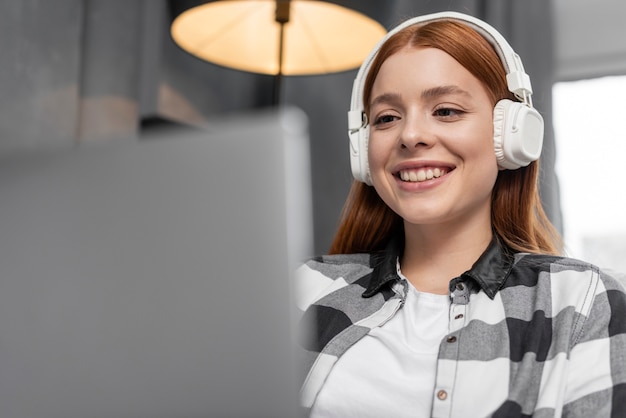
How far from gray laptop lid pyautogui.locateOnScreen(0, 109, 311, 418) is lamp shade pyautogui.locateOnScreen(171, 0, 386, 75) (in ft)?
5.66

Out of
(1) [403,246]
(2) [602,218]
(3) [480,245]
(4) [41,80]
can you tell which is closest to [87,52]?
(4) [41,80]

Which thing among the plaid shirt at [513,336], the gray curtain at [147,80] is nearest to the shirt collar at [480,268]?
the plaid shirt at [513,336]

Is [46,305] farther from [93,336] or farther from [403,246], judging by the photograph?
[403,246]

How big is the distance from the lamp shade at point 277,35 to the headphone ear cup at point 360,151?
2.89 ft

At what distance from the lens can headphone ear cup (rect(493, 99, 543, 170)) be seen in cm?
117

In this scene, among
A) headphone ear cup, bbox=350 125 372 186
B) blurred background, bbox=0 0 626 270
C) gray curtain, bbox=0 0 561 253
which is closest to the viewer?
headphone ear cup, bbox=350 125 372 186

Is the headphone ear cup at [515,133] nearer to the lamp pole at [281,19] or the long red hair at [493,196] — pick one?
the long red hair at [493,196]

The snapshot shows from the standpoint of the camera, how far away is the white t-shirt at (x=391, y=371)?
1.05 m

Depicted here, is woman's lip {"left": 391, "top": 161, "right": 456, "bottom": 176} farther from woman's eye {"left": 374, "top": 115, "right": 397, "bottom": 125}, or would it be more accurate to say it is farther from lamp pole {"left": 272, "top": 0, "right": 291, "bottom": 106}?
lamp pole {"left": 272, "top": 0, "right": 291, "bottom": 106}

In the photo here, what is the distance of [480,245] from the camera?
1.27 metres

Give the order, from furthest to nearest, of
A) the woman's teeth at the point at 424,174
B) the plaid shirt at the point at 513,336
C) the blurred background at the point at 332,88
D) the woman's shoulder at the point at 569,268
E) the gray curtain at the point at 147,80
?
the blurred background at the point at 332,88 < the gray curtain at the point at 147,80 < the woman's teeth at the point at 424,174 < the woman's shoulder at the point at 569,268 < the plaid shirt at the point at 513,336

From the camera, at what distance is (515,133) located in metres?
1.17

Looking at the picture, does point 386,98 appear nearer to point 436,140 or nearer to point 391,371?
point 436,140

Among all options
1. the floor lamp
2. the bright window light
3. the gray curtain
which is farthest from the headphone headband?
the bright window light
